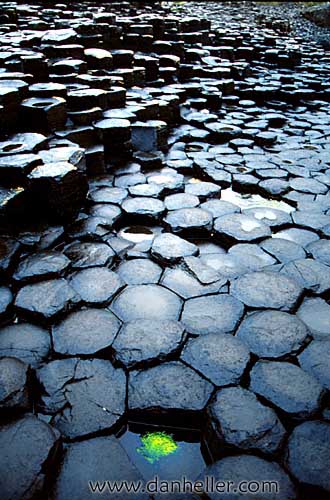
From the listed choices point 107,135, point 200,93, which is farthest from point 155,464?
point 200,93

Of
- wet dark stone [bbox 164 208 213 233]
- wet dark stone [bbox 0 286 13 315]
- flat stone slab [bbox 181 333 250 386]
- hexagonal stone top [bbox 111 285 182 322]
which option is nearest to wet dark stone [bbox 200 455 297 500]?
flat stone slab [bbox 181 333 250 386]

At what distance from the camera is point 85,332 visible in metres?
1.82

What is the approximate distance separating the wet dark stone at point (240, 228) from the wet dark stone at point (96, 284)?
83 centimetres

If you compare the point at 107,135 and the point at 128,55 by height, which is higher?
the point at 128,55

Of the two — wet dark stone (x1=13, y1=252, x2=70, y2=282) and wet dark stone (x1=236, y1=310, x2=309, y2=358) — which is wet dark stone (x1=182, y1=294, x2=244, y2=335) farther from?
wet dark stone (x1=13, y1=252, x2=70, y2=282)

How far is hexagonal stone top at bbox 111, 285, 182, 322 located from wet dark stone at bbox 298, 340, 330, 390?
0.61 metres

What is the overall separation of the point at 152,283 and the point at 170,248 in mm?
348

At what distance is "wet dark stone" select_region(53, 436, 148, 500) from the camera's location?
1.25 m

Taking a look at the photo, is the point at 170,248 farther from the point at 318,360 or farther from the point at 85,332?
the point at 318,360

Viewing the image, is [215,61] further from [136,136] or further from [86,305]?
[86,305]

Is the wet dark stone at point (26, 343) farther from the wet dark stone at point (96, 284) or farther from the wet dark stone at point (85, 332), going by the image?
the wet dark stone at point (96, 284)

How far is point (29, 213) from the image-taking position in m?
2.56

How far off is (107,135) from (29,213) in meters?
1.28

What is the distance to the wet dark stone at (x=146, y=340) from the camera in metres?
1.69
